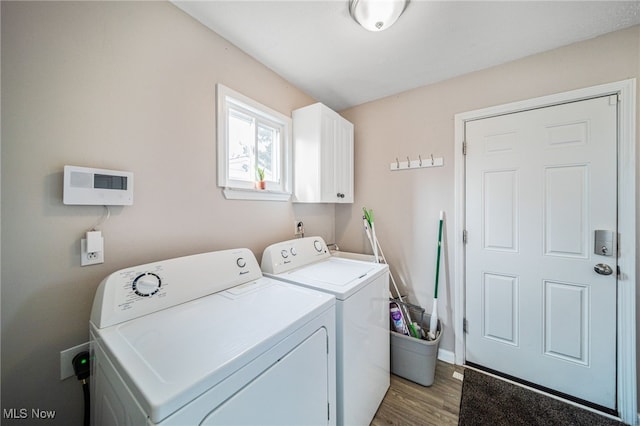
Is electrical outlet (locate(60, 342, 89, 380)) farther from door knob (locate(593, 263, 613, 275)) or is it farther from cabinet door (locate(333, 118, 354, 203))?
door knob (locate(593, 263, 613, 275))

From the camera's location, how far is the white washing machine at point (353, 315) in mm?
1210

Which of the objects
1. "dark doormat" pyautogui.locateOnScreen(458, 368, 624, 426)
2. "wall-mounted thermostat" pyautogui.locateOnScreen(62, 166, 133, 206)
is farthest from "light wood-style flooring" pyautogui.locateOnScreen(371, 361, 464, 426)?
"wall-mounted thermostat" pyautogui.locateOnScreen(62, 166, 133, 206)

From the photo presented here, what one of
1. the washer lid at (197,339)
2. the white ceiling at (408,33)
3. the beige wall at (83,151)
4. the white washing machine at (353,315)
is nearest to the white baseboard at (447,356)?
the white washing machine at (353,315)

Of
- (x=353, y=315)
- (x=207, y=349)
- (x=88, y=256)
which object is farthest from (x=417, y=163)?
(x=88, y=256)

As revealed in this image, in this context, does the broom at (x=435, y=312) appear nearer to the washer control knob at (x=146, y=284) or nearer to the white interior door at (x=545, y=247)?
the white interior door at (x=545, y=247)

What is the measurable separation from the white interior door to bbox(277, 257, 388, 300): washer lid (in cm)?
106

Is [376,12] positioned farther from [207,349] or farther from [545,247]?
[545,247]

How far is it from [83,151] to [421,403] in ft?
8.28

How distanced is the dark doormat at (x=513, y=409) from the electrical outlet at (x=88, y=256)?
229 centimetres

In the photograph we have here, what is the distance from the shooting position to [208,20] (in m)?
1.43

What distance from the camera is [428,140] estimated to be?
2146mm

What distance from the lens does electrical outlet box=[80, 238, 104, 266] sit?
1.00 metres

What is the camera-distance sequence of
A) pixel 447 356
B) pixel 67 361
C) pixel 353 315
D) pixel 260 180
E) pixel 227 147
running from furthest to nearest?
pixel 447 356 → pixel 260 180 → pixel 227 147 → pixel 353 315 → pixel 67 361

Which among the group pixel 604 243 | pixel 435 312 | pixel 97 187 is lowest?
pixel 435 312
